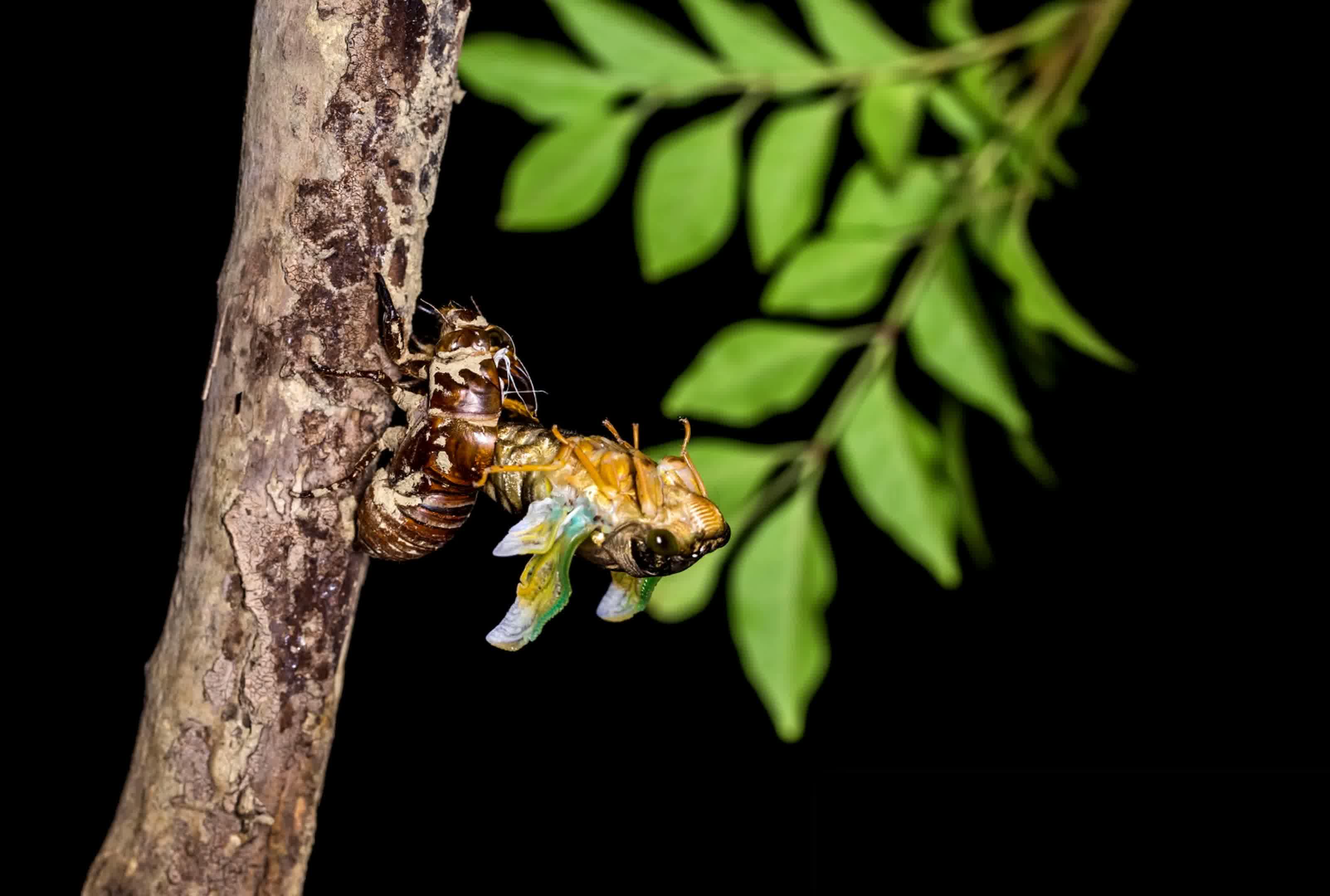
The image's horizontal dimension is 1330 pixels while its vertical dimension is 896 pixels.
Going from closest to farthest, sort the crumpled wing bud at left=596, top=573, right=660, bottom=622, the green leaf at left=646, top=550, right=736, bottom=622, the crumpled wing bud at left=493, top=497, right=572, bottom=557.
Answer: the crumpled wing bud at left=493, top=497, right=572, bottom=557
the crumpled wing bud at left=596, top=573, right=660, bottom=622
the green leaf at left=646, top=550, right=736, bottom=622

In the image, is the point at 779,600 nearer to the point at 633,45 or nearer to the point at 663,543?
the point at 663,543

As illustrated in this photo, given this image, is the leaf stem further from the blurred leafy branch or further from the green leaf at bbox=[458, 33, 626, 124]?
the green leaf at bbox=[458, 33, 626, 124]

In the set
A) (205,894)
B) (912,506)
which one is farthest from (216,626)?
(912,506)

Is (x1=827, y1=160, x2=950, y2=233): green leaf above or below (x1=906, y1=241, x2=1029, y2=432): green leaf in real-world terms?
above

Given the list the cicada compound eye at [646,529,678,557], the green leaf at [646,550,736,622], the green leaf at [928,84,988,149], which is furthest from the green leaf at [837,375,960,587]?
the cicada compound eye at [646,529,678,557]

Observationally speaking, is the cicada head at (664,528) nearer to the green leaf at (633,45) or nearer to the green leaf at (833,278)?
the green leaf at (833,278)

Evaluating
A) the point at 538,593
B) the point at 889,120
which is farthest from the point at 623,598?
the point at 889,120
